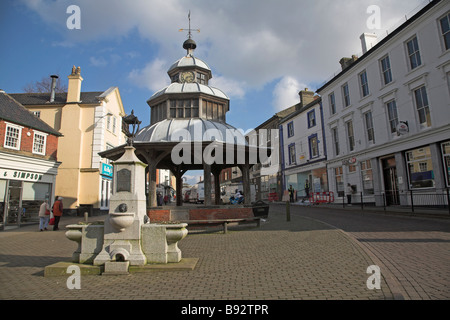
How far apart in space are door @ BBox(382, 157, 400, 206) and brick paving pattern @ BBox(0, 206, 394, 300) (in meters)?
12.5

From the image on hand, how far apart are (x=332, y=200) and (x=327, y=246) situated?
1769 centimetres

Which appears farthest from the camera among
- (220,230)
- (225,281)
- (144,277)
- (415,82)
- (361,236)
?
(415,82)

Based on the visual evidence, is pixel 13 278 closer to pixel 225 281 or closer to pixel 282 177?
pixel 225 281

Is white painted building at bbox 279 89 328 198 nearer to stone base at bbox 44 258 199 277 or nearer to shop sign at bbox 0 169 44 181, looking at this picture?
stone base at bbox 44 258 199 277

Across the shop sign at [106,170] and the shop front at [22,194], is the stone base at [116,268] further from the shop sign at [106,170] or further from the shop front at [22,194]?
the shop sign at [106,170]

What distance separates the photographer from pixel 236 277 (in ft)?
17.3

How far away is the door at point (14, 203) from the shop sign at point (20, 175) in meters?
0.33

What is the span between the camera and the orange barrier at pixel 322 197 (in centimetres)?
2408

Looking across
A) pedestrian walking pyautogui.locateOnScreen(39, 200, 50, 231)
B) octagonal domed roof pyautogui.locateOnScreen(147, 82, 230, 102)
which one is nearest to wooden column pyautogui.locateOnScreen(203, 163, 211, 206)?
octagonal domed roof pyautogui.locateOnScreen(147, 82, 230, 102)

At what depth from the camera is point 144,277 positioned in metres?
5.52

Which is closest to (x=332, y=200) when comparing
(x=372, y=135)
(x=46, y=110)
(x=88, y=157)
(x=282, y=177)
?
(x=372, y=135)

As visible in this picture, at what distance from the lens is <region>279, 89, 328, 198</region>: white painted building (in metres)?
26.8

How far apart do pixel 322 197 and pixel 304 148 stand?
6959 mm

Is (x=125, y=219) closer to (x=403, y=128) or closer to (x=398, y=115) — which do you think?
(x=403, y=128)
